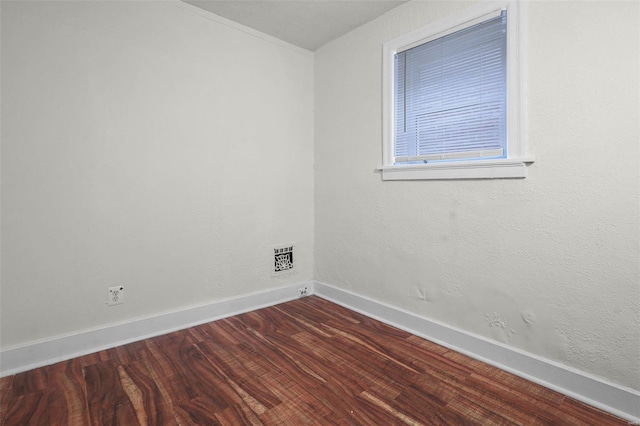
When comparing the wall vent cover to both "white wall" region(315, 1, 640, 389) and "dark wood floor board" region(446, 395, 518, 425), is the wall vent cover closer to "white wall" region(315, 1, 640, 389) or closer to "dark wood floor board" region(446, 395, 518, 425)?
"white wall" region(315, 1, 640, 389)

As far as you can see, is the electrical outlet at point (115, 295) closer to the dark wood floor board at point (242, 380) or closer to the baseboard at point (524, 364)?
the dark wood floor board at point (242, 380)

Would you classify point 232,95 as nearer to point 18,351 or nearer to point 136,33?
point 136,33

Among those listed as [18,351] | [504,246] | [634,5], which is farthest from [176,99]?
[634,5]

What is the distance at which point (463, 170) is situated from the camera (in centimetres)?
200

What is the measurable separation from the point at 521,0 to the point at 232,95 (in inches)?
76.2

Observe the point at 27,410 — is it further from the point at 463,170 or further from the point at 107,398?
the point at 463,170

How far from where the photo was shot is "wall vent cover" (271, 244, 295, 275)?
286 centimetres

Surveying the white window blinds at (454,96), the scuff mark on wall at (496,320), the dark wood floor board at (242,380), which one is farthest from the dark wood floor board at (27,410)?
the white window blinds at (454,96)

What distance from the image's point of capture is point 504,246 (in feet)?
6.09

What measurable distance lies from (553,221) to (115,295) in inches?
101

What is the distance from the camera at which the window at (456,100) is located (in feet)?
5.93

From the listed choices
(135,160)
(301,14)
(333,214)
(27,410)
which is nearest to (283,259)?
(333,214)

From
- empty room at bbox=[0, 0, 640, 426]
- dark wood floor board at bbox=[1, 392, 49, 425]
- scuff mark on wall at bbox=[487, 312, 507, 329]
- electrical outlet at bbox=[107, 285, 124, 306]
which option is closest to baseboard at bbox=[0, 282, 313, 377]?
empty room at bbox=[0, 0, 640, 426]

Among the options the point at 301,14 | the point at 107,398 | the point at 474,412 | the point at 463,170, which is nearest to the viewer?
the point at 474,412
